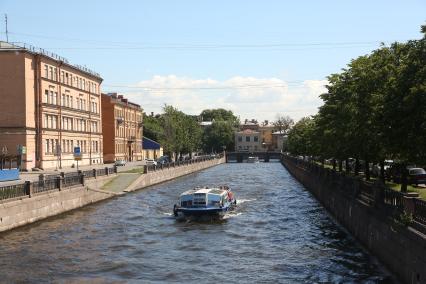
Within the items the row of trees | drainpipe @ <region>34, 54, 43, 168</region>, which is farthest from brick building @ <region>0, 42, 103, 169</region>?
the row of trees

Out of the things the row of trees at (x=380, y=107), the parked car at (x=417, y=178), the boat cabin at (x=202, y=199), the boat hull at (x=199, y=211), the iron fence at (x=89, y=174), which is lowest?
the boat hull at (x=199, y=211)

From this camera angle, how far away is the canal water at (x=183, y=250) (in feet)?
72.2

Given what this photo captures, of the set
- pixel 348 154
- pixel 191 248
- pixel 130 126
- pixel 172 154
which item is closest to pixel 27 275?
pixel 191 248

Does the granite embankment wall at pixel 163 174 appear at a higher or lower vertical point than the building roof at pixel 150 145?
lower

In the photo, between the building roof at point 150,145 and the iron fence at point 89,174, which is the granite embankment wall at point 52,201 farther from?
the building roof at point 150,145

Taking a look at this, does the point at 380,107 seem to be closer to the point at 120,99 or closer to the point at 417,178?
the point at 417,178

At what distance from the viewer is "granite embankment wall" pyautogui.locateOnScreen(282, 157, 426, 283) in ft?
57.6

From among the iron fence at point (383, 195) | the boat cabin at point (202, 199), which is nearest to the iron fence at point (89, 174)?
the boat cabin at point (202, 199)

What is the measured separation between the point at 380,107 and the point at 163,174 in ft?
187

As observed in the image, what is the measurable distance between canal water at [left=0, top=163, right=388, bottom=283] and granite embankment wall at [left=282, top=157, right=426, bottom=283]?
705 mm

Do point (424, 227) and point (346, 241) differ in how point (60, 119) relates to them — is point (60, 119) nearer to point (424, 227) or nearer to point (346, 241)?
point (346, 241)

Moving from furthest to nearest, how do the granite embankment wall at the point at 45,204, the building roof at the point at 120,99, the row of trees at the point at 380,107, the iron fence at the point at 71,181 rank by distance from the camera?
1. the building roof at the point at 120,99
2. the iron fence at the point at 71,181
3. the granite embankment wall at the point at 45,204
4. the row of trees at the point at 380,107

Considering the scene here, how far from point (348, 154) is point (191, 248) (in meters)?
19.1

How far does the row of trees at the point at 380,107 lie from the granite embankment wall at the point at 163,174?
2022 cm
